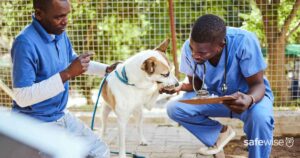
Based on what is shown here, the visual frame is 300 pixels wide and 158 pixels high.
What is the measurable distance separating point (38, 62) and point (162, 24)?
4004 millimetres

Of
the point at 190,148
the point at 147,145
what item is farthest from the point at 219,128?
the point at 147,145

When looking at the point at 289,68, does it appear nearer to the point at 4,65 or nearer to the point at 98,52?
the point at 98,52

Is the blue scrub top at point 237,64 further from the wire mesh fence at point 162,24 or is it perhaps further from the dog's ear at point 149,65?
the wire mesh fence at point 162,24

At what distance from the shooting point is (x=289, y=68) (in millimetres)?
6973

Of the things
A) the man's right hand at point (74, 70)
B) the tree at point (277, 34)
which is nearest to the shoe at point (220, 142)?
the man's right hand at point (74, 70)

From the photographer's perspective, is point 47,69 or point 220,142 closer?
point 47,69

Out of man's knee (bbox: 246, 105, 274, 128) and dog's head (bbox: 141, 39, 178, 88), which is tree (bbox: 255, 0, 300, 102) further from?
man's knee (bbox: 246, 105, 274, 128)

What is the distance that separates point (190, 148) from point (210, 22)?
1.83m

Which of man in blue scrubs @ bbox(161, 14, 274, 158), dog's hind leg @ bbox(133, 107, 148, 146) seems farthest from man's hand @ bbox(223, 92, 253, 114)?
dog's hind leg @ bbox(133, 107, 148, 146)

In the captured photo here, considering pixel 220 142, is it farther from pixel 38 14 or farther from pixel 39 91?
pixel 38 14

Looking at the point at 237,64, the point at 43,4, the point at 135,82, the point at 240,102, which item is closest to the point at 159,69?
the point at 135,82

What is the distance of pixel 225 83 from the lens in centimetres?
404

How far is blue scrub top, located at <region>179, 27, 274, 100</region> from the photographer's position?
3833 mm

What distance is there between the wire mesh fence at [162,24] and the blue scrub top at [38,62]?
312 cm
